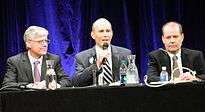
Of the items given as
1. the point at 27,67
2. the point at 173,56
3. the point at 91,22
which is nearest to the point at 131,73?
the point at 173,56

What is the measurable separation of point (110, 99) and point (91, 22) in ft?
8.23

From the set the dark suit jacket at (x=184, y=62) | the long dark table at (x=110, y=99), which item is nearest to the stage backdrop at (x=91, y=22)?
the dark suit jacket at (x=184, y=62)

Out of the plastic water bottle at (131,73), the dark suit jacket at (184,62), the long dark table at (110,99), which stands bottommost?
the long dark table at (110,99)

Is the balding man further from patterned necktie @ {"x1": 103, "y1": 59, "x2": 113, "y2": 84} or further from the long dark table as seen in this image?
the long dark table

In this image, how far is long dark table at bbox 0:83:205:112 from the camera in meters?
3.08

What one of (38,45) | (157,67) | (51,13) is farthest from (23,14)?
(157,67)

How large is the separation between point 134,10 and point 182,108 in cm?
264

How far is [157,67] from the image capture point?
4.34m

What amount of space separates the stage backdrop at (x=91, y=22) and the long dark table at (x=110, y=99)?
2.29 meters

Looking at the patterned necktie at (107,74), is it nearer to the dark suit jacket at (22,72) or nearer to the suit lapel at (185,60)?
the dark suit jacket at (22,72)

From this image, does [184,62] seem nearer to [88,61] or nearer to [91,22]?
[88,61]

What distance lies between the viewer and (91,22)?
18.3ft

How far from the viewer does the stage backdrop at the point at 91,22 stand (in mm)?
5449

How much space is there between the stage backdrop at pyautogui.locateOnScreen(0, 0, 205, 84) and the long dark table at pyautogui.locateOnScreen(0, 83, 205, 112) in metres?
2.29
